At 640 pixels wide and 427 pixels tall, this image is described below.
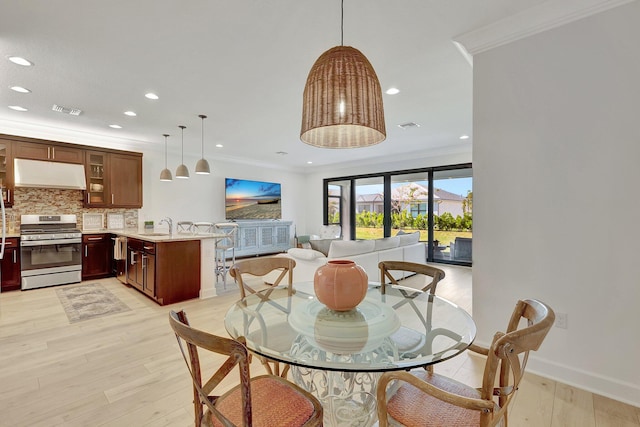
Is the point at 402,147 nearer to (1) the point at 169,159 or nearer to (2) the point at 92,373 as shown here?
(1) the point at 169,159

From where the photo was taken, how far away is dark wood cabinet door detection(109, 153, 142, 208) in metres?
5.54

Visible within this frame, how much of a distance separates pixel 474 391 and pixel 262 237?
7139mm

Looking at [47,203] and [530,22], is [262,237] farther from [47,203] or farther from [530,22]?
[530,22]

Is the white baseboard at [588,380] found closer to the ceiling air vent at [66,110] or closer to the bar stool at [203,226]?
the bar stool at [203,226]

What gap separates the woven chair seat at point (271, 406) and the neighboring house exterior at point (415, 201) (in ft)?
21.2

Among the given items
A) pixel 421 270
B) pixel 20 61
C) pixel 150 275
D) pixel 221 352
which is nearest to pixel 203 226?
pixel 150 275

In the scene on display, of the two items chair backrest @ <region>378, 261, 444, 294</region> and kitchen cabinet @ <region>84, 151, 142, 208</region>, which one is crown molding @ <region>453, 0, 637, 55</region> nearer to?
chair backrest @ <region>378, 261, 444, 294</region>

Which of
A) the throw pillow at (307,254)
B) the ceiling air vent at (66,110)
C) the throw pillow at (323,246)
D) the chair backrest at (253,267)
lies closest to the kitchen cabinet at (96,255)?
the ceiling air vent at (66,110)

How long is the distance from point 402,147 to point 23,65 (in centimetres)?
595

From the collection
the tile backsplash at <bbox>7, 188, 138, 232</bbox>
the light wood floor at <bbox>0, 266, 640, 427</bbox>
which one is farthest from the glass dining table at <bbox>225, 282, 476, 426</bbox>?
the tile backsplash at <bbox>7, 188, 138, 232</bbox>

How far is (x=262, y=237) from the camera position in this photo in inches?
318

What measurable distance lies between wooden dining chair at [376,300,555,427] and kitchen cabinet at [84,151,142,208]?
6.03 m

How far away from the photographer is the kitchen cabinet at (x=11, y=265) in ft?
14.3

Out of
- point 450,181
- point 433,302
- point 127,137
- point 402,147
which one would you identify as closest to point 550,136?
point 433,302
